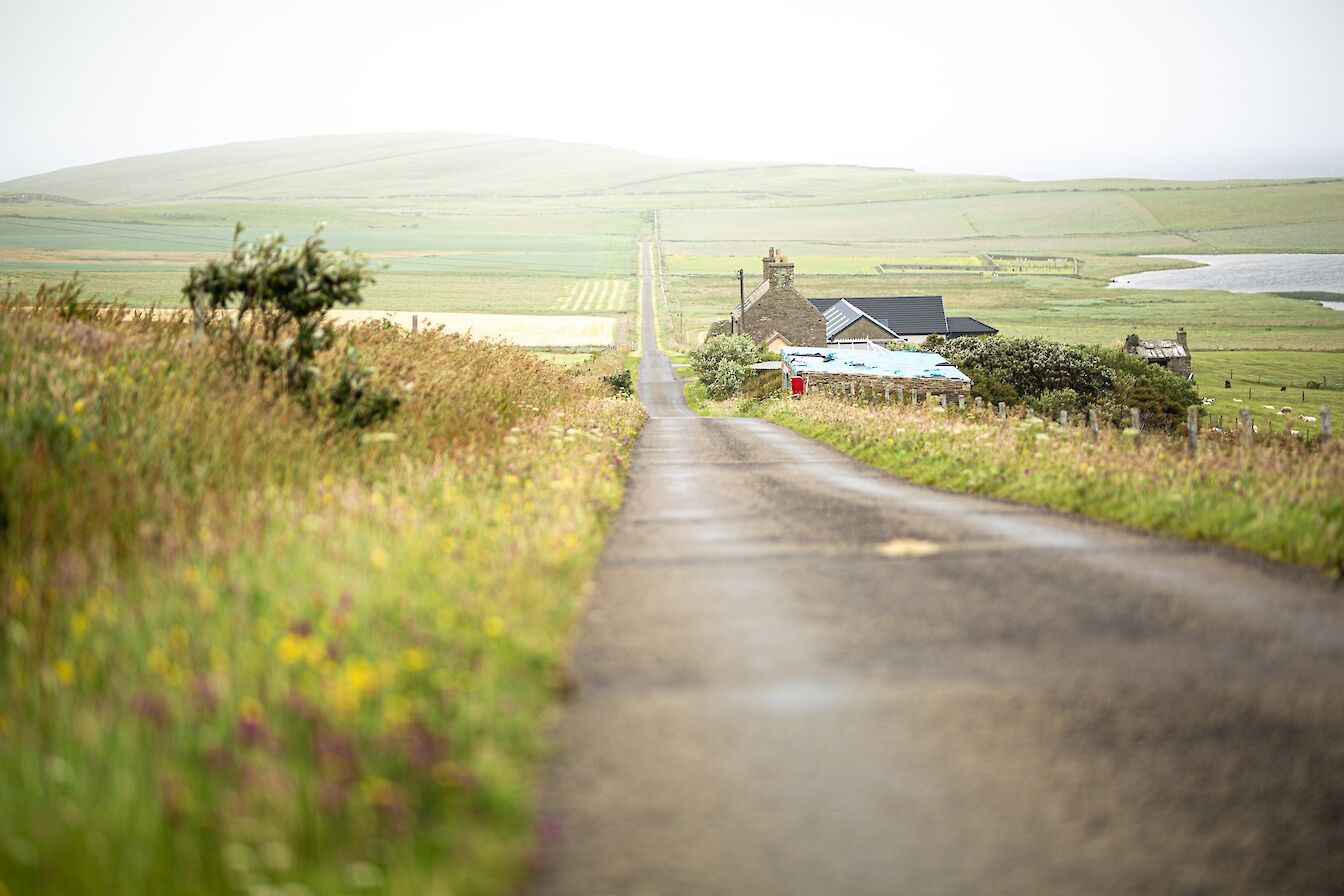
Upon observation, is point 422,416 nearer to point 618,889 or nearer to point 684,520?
point 684,520

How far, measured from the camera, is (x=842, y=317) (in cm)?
9700

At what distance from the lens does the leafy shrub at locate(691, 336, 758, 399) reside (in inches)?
2734

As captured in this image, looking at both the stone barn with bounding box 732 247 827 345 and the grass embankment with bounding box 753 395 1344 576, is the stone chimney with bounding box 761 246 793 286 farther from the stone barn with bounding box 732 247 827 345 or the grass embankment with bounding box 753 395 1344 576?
the grass embankment with bounding box 753 395 1344 576

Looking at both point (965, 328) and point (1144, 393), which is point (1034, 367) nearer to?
point (1144, 393)

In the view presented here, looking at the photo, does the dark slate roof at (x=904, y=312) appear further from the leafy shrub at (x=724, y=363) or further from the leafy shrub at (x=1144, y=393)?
the leafy shrub at (x=724, y=363)

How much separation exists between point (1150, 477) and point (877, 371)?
43.2 metres

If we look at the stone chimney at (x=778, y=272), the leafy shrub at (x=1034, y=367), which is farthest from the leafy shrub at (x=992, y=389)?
the stone chimney at (x=778, y=272)

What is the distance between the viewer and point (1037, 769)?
473cm

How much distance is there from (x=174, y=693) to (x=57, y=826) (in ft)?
3.37

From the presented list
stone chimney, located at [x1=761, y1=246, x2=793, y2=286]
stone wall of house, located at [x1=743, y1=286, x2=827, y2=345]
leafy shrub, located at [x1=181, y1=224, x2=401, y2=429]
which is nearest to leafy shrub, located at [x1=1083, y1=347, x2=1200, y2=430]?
stone wall of house, located at [x1=743, y1=286, x2=827, y2=345]

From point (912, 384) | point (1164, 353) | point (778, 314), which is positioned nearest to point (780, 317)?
point (778, 314)

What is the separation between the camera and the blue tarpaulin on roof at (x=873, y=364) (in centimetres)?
5509

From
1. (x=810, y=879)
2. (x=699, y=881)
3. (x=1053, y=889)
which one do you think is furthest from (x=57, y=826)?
(x=1053, y=889)

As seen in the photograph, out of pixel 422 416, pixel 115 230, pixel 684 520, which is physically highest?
pixel 115 230
